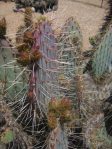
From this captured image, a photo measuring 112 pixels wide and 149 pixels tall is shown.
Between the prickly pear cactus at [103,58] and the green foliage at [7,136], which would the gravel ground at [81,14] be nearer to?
the prickly pear cactus at [103,58]

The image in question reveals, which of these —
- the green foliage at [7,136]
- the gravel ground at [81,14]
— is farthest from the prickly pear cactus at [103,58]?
the gravel ground at [81,14]

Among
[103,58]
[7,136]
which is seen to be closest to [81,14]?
[103,58]

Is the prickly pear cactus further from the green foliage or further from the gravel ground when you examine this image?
the gravel ground

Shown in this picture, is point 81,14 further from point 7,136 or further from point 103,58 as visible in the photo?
point 7,136

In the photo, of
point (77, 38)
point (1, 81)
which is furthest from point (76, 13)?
point (1, 81)

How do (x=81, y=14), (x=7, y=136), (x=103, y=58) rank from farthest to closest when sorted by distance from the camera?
(x=81, y=14), (x=103, y=58), (x=7, y=136)

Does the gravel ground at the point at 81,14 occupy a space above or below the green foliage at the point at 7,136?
above
